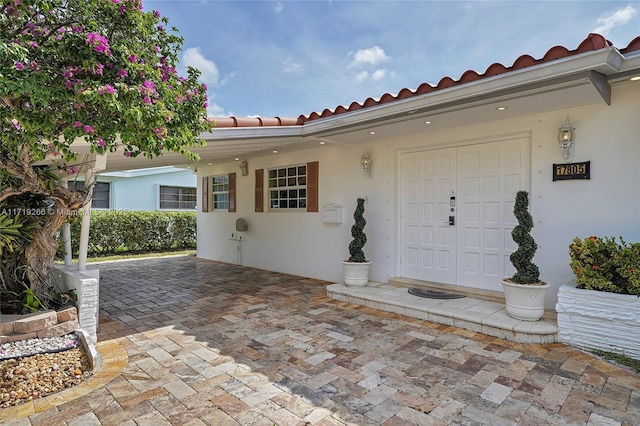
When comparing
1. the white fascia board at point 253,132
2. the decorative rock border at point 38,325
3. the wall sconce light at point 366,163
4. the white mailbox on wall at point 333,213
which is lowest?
the decorative rock border at point 38,325

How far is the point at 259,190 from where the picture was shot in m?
8.87

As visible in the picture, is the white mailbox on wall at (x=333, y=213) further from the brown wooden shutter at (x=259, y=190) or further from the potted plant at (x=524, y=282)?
the potted plant at (x=524, y=282)

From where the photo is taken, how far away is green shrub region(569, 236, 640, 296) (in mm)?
3441

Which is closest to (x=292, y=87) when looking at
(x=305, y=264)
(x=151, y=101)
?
(x=305, y=264)

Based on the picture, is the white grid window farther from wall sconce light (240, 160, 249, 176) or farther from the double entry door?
the double entry door

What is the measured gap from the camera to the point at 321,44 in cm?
855

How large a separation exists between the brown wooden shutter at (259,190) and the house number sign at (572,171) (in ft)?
20.4

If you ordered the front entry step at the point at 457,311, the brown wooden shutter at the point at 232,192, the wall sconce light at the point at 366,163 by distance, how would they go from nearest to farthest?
the front entry step at the point at 457,311, the wall sconce light at the point at 366,163, the brown wooden shutter at the point at 232,192

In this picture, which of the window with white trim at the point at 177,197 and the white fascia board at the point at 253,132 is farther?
the window with white trim at the point at 177,197

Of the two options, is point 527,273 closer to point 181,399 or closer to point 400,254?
point 400,254

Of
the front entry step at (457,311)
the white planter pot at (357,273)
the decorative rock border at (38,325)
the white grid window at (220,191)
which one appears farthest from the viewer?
the white grid window at (220,191)

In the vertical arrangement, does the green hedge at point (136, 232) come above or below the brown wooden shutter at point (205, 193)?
below

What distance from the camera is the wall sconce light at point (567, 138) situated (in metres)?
4.40

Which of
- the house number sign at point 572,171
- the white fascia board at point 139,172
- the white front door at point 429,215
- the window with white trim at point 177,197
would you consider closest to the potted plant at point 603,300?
the house number sign at point 572,171
